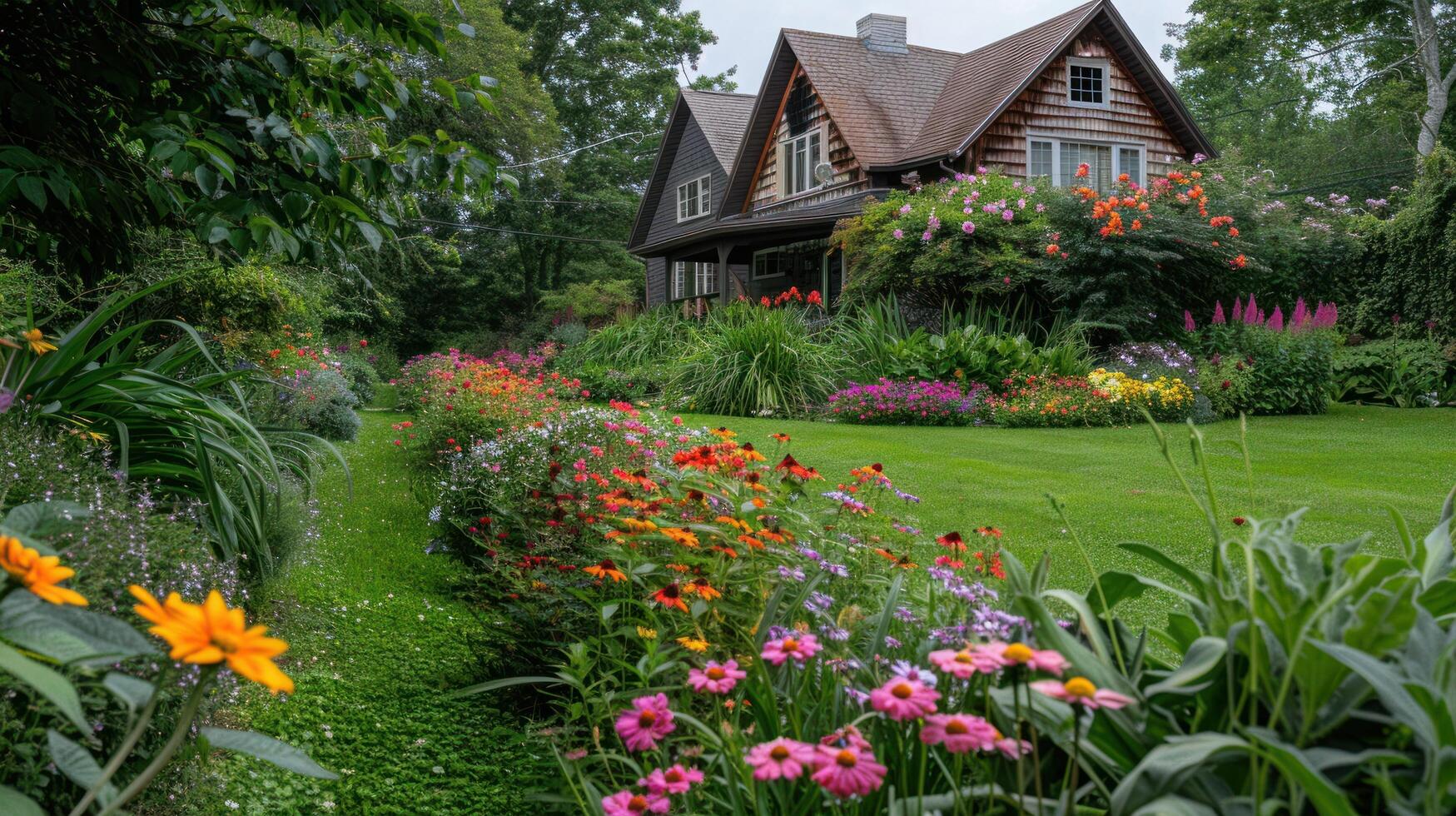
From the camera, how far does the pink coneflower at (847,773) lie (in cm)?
110

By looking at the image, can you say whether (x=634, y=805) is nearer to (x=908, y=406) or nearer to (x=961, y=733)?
(x=961, y=733)

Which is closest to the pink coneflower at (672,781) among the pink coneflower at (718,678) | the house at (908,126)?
the pink coneflower at (718,678)

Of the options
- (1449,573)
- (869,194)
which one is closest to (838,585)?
(1449,573)

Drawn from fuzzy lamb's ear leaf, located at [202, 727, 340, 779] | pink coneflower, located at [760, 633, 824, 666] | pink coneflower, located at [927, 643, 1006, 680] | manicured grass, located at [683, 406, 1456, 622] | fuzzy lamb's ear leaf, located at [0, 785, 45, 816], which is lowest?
manicured grass, located at [683, 406, 1456, 622]

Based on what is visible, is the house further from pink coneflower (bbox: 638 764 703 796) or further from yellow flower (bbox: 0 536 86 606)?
yellow flower (bbox: 0 536 86 606)

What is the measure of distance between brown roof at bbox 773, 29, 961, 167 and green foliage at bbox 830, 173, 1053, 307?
10.5 feet

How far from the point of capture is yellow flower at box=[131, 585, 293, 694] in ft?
2.43

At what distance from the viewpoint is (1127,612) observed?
3918 mm

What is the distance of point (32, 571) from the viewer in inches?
30.7

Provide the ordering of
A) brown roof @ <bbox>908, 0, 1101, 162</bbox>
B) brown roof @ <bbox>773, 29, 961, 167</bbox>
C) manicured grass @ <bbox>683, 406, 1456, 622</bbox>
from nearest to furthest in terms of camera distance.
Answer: manicured grass @ <bbox>683, 406, 1456, 622</bbox> < brown roof @ <bbox>908, 0, 1101, 162</bbox> < brown roof @ <bbox>773, 29, 961, 167</bbox>

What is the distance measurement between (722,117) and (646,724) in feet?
83.0

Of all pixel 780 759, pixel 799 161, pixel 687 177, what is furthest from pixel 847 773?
pixel 687 177

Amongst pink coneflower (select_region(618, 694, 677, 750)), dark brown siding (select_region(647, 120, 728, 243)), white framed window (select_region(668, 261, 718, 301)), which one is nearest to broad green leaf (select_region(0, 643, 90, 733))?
pink coneflower (select_region(618, 694, 677, 750))

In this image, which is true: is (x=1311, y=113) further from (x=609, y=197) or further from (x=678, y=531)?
(x=678, y=531)
